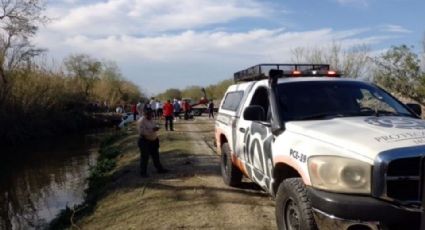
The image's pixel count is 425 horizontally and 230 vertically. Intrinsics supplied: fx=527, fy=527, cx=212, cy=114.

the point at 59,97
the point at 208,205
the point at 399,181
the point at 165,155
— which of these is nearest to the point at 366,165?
the point at 399,181

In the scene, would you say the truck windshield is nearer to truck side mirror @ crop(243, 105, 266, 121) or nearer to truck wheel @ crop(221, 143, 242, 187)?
truck side mirror @ crop(243, 105, 266, 121)

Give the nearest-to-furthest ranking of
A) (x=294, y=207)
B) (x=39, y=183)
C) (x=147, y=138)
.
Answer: (x=294, y=207) → (x=147, y=138) → (x=39, y=183)

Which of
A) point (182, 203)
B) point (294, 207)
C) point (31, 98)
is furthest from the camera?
point (31, 98)

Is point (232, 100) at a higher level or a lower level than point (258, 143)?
higher

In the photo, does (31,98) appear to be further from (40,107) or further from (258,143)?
(258,143)

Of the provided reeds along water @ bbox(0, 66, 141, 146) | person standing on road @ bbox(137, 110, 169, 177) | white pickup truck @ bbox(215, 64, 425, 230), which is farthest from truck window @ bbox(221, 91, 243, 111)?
reeds along water @ bbox(0, 66, 141, 146)

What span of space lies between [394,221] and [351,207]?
388 mm

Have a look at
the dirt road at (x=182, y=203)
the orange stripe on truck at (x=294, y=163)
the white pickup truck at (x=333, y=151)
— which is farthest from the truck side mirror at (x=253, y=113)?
the dirt road at (x=182, y=203)

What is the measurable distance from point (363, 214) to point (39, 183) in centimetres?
1624

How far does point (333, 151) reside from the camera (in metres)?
5.22

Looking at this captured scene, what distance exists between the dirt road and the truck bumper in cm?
266

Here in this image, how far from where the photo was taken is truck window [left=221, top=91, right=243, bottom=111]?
31.8 ft

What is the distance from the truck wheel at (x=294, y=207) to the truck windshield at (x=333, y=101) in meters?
1.11

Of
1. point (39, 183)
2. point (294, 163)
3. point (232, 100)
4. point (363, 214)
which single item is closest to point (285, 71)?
point (232, 100)
